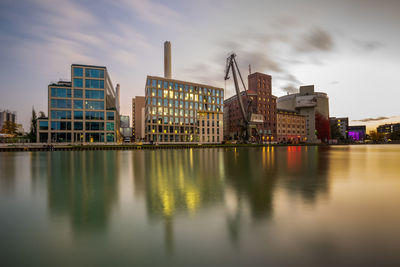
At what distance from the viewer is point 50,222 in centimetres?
588

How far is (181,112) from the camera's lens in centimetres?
10625

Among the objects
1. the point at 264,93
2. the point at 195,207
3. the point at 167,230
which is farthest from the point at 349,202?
the point at 264,93

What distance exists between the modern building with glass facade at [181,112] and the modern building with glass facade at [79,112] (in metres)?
20.4

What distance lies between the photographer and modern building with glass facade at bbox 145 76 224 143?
3907 inches

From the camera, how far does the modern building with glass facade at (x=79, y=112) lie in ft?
250

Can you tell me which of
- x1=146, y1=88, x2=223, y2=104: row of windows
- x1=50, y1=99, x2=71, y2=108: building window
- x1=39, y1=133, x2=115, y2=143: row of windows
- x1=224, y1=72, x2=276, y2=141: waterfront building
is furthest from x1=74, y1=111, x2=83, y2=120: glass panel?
x1=224, y1=72, x2=276, y2=141: waterfront building

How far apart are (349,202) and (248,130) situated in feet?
287

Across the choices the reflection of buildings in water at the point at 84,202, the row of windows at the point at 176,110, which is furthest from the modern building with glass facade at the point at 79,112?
the reflection of buildings in water at the point at 84,202

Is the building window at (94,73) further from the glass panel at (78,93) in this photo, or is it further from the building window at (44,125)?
the building window at (44,125)

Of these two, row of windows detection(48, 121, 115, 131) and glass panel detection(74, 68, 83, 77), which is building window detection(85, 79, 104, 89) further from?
row of windows detection(48, 121, 115, 131)

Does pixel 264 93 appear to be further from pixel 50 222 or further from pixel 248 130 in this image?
pixel 50 222

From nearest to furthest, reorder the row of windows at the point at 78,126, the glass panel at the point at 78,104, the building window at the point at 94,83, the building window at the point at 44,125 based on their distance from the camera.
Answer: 1. the building window at the point at 44,125
2. the row of windows at the point at 78,126
3. the glass panel at the point at 78,104
4. the building window at the point at 94,83

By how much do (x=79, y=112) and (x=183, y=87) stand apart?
165ft

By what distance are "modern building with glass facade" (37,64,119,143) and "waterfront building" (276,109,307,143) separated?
10535 cm
